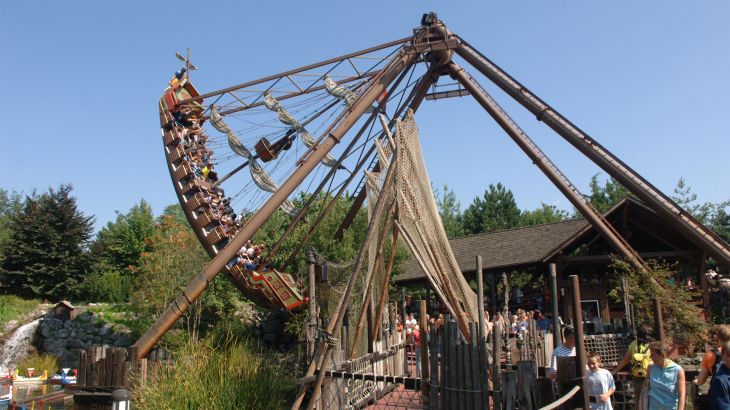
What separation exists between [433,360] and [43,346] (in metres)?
20.1

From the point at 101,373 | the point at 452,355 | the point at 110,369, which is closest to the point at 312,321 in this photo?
the point at 452,355

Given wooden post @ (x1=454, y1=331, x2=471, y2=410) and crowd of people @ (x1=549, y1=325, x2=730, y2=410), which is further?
wooden post @ (x1=454, y1=331, x2=471, y2=410)

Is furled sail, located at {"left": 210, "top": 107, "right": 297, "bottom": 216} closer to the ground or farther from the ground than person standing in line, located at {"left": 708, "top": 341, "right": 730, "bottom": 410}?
farther from the ground

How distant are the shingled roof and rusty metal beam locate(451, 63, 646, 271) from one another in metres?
5.74

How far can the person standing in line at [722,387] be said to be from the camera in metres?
4.20

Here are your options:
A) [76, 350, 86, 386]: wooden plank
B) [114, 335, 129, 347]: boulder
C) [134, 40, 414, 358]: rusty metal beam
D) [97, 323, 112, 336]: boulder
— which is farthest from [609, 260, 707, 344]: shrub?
[97, 323, 112, 336]: boulder

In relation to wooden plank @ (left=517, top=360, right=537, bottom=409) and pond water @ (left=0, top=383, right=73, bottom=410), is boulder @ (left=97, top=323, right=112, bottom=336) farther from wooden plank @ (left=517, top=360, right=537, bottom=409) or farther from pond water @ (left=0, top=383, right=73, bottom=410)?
wooden plank @ (left=517, top=360, right=537, bottom=409)

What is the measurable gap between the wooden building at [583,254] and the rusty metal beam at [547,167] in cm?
271

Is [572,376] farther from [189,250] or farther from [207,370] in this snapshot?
[189,250]

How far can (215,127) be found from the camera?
47.1 ft

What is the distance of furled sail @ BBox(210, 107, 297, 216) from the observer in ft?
43.9

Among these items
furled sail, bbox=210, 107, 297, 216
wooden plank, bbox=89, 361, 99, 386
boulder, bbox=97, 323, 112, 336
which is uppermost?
furled sail, bbox=210, 107, 297, 216

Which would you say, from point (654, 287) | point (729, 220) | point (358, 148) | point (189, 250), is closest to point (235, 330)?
point (189, 250)

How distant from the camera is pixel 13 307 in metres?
24.2
